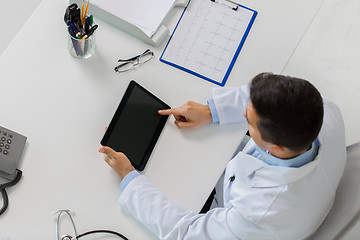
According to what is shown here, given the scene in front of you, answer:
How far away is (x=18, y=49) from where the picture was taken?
49.9 inches

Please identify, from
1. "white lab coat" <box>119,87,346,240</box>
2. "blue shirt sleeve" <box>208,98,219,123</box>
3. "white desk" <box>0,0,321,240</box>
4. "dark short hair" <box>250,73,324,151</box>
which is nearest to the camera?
"dark short hair" <box>250,73,324,151</box>

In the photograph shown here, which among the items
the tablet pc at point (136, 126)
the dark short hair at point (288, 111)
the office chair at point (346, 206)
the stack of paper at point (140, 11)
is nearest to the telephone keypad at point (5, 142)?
the tablet pc at point (136, 126)

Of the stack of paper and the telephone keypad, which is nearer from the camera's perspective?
the telephone keypad

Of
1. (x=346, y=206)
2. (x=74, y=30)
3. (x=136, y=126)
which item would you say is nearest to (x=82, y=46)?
(x=74, y=30)

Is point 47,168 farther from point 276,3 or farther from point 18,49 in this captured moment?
point 276,3

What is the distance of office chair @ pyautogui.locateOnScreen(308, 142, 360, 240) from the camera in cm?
100

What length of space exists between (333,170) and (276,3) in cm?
67

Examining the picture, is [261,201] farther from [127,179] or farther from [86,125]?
[86,125]

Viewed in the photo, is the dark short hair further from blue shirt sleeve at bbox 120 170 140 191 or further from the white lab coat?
blue shirt sleeve at bbox 120 170 140 191

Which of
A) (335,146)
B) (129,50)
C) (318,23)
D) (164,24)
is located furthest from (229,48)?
(318,23)

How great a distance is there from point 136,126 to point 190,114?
0.17m

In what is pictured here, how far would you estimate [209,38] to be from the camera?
1.37 metres

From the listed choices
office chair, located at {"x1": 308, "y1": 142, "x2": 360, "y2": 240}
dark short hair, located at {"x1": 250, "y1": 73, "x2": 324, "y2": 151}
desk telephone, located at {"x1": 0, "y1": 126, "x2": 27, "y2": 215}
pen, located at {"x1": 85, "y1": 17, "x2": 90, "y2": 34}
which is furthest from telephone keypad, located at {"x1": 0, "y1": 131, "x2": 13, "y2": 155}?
office chair, located at {"x1": 308, "y1": 142, "x2": 360, "y2": 240}

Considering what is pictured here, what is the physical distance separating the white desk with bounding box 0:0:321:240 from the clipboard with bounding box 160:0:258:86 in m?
0.03
